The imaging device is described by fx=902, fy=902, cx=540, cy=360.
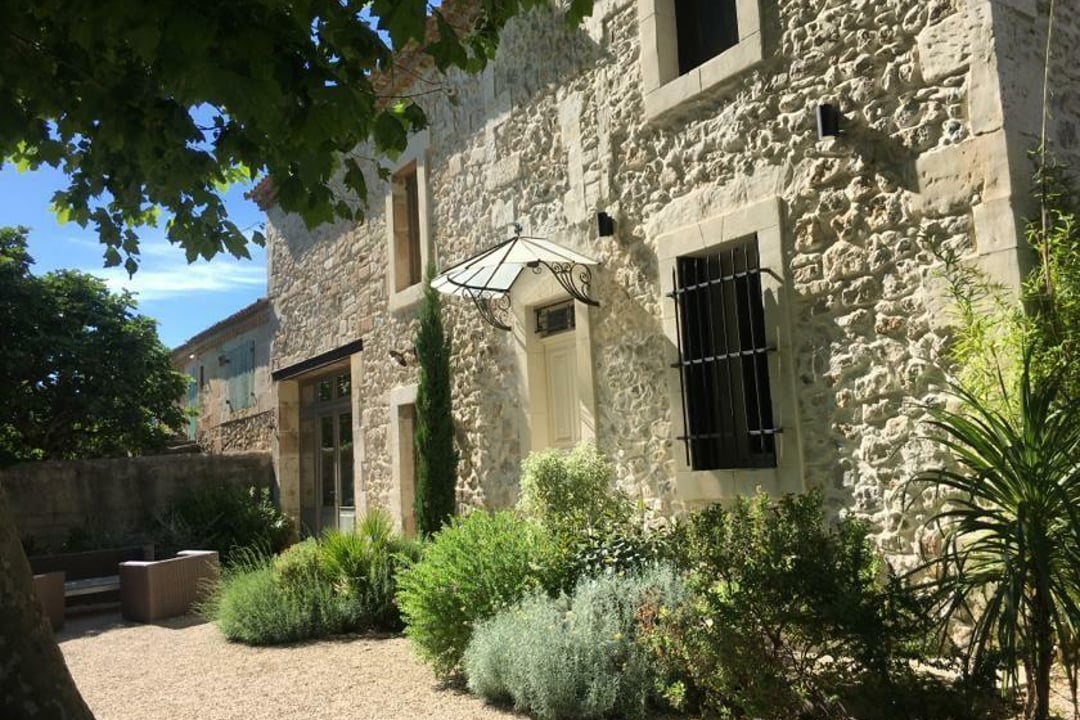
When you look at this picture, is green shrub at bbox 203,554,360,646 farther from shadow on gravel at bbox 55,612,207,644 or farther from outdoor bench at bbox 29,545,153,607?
outdoor bench at bbox 29,545,153,607

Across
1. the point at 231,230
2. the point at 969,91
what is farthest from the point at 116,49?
the point at 969,91

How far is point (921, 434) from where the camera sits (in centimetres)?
488

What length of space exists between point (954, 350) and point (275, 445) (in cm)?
1094

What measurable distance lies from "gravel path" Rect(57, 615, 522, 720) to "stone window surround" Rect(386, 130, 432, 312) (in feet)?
13.4

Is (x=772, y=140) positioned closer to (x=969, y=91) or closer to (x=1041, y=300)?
(x=969, y=91)

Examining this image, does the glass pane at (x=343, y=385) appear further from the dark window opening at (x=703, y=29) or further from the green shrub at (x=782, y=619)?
the green shrub at (x=782, y=619)

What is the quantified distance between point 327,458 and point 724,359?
27.1 feet

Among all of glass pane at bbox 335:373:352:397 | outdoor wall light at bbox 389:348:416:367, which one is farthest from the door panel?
glass pane at bbox 335:373:352:397

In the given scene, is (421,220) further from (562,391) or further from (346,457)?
(346,457)

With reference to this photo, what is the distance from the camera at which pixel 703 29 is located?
257 inches

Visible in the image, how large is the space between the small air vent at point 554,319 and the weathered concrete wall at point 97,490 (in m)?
7.02

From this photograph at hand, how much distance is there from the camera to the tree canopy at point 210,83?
2.94 metres

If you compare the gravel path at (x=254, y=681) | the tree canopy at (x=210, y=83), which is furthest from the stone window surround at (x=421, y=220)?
the tree canopy at (x=210, y=83)

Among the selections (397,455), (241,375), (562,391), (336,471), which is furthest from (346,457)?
(562,391)
